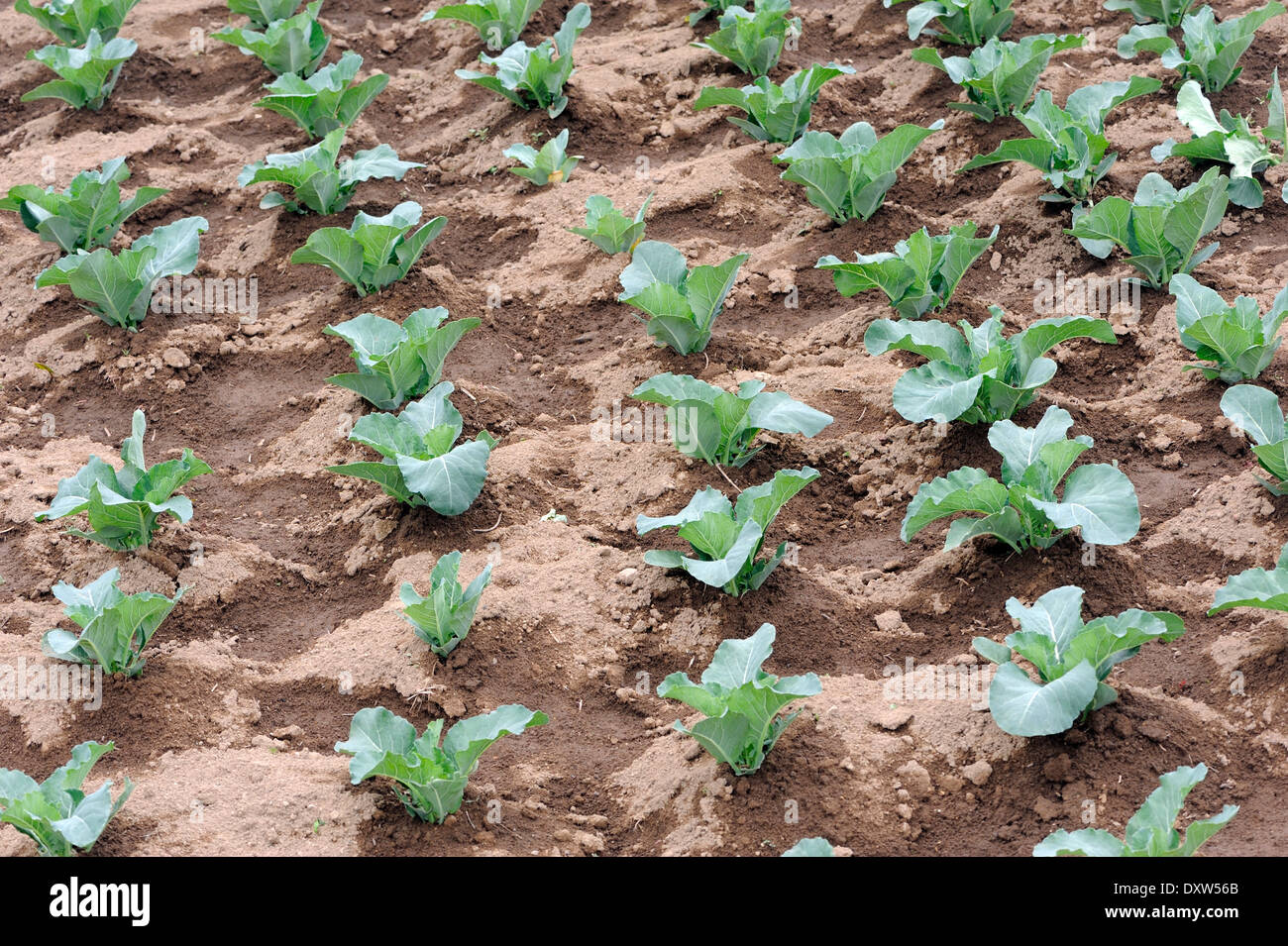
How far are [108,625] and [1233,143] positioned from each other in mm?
4061

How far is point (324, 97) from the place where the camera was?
5480 millimetres

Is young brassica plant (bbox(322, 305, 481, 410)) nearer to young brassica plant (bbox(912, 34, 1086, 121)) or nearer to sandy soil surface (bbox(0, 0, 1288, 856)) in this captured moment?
sandy soil surface (bbox(0, 0, 1288, 856))

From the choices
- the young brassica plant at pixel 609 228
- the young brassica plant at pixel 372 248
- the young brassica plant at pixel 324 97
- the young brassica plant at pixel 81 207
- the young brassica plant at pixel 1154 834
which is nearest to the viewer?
the young brassica plant at pixel 1154 834

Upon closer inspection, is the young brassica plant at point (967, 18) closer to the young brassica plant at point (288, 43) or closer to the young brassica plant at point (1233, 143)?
the young brassica plant at point (1233, 143)

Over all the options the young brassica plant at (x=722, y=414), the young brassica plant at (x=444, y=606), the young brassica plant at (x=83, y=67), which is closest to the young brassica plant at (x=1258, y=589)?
the young brassica plant at (x=722, y=414)

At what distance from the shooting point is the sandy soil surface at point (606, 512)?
3021mm

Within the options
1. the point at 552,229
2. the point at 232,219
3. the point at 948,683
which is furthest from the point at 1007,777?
the point at 232,219

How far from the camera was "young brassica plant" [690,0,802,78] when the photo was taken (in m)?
5.47

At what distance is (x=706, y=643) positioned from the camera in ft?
11.3

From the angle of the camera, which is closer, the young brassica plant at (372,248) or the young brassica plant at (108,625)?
the young brassica plant at (108,625)

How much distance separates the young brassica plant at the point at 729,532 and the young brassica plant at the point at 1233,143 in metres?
2.29

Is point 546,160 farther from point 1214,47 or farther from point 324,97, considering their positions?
point 1214,47

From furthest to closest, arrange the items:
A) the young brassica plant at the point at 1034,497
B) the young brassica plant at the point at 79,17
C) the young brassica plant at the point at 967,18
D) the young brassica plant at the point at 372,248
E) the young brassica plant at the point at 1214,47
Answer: the young brassica plant at the point at 79,17 < the young brassica plant at the point at 967,18 < the young brassica plant at the point at 1214,47 < the young brassica plant at the point at 372,248 < the young brassica plant at the point at 1034,497

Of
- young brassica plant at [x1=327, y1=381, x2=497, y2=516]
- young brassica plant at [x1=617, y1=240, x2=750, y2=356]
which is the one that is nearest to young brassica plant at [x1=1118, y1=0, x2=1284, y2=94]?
young brassica plant at [x1=617, y1=240, x2=750, y2=356]
